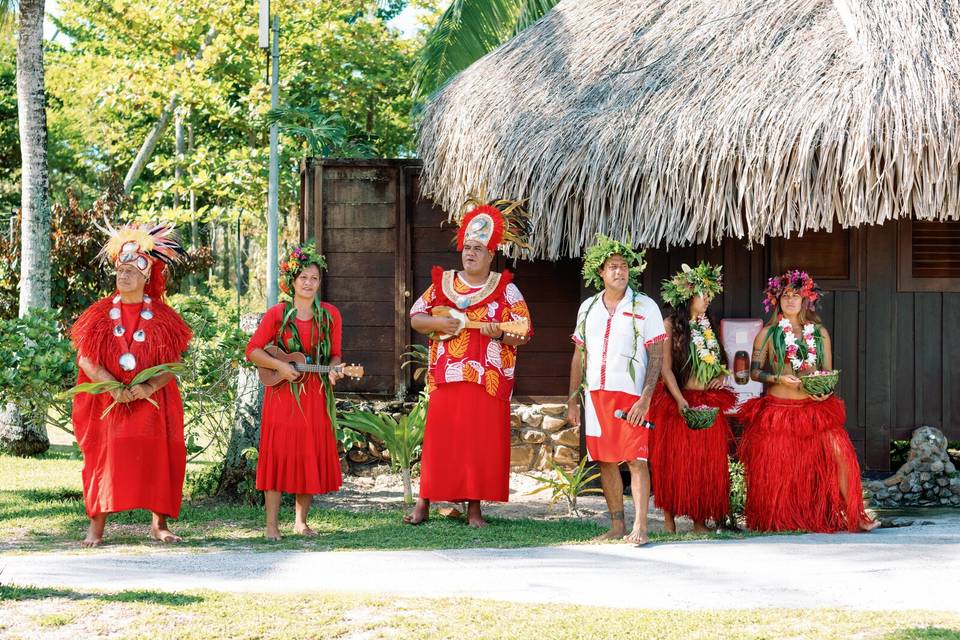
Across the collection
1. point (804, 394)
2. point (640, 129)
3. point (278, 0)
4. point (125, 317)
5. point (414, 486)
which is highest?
point (278, 0)

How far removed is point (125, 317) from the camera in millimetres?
6184

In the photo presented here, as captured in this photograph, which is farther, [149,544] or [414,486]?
[414,486]

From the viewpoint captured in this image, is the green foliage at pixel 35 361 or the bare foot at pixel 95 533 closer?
the bare foot at pixel 95 533

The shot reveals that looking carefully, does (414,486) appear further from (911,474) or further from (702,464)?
(911,474)

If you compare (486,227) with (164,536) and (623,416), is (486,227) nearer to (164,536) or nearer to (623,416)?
(623,416)

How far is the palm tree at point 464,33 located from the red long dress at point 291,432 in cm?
763

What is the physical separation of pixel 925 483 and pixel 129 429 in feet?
17.1

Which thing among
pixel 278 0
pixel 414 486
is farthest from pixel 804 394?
pixel 278 0

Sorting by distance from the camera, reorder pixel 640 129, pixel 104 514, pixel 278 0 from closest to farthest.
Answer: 1. pixel 104 514
2. pixel 640 129
3. pixel 278 0

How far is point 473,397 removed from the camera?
673 cm

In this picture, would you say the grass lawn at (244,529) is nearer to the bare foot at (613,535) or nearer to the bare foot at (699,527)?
the bare foot at (613,535)

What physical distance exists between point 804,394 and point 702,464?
73 centimetres

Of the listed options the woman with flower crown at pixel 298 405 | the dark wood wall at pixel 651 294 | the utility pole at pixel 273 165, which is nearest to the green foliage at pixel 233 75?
the utility pole at pixel 273 165

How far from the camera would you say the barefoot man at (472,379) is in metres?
6.69
